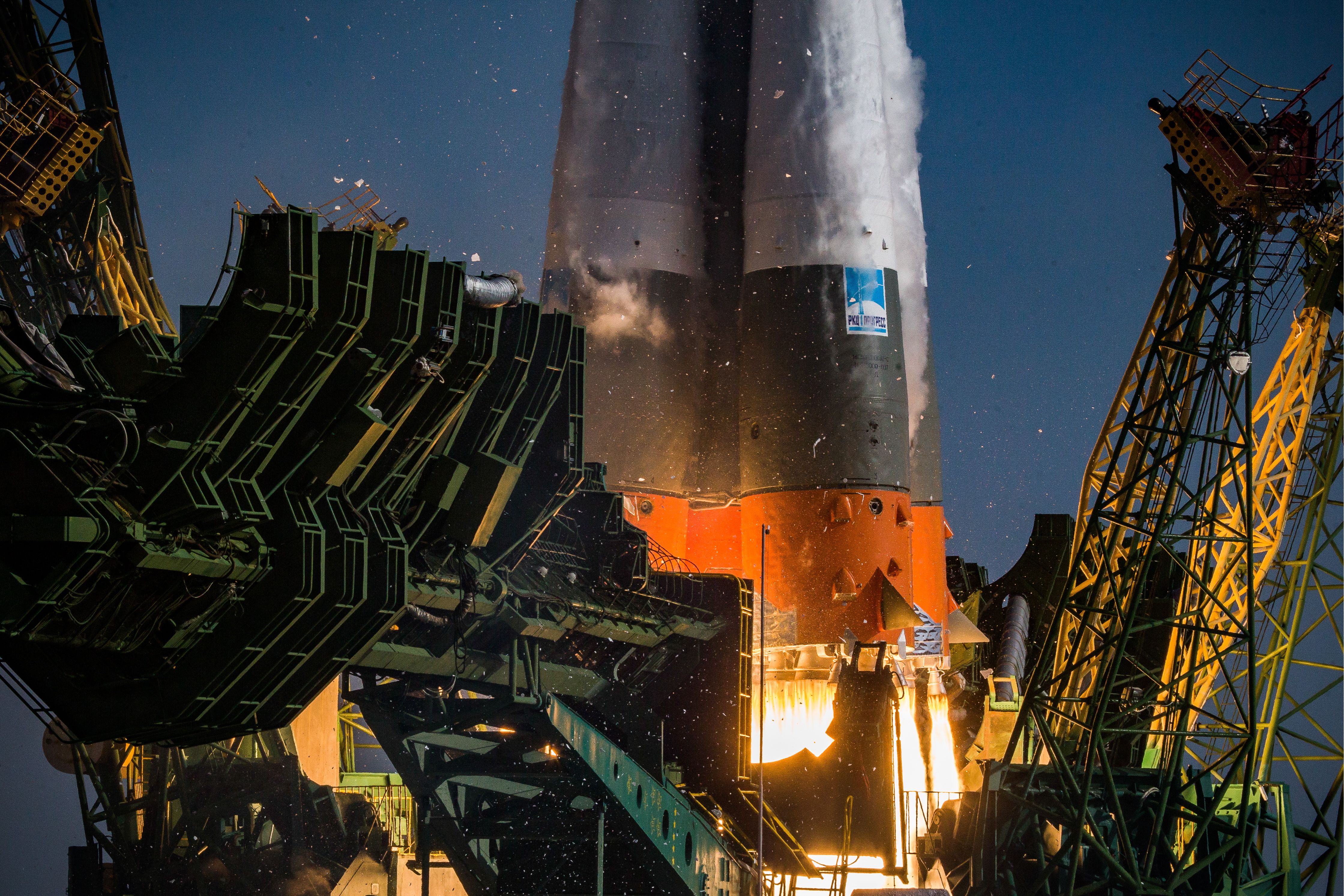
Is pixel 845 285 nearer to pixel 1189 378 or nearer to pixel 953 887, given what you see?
pixel 1189 378

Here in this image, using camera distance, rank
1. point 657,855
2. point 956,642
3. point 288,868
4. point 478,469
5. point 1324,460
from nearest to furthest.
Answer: point 478,469
point 657,855
point 288,868
point 1324,460
point 956,642

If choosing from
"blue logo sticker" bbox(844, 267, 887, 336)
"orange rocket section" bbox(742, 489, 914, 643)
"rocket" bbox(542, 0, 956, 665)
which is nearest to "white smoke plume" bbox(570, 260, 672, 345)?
"rocket" bbox(542, 0, 956, 665)

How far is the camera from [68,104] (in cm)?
2334

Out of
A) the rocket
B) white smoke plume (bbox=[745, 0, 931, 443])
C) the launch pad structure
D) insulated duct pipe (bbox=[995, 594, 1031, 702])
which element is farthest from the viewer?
insulated duct pipe (bbox=[995, 594, 1031, 702])

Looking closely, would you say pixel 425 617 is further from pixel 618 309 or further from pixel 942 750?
pixel 942 750

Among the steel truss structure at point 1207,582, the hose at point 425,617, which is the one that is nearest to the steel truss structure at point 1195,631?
the steel truss structure at point 1207,582

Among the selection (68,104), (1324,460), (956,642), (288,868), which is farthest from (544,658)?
(956,642)

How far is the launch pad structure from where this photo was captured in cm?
1537

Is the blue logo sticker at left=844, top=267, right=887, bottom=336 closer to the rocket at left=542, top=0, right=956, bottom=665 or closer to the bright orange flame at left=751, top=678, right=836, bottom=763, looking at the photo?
the rocket at left=542, top=0, right=956, bottom=665

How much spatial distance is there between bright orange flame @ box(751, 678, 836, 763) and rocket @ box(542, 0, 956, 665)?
1.06 meters

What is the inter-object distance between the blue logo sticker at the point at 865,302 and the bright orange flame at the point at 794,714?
26.7 ft

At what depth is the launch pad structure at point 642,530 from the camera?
1537 cm

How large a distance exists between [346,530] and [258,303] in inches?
125

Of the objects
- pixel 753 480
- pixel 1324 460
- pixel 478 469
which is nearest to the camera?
pixel 478 469
